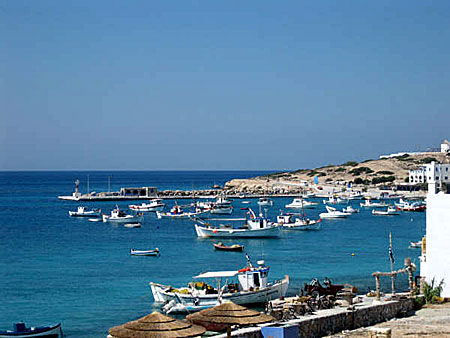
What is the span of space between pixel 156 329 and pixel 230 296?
17.1 m

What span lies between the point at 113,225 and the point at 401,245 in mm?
36282

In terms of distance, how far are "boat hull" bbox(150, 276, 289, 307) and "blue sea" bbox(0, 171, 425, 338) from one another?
85 cm

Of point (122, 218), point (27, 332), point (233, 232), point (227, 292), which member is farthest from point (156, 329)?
point (122, 218)

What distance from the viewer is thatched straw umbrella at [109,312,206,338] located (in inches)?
519

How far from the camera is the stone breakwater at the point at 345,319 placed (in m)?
19.2

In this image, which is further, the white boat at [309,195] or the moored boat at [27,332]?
the white boat at [309,195]

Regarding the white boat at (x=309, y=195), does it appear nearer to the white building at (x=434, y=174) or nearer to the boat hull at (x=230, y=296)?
the white building at (x=434, y=174)

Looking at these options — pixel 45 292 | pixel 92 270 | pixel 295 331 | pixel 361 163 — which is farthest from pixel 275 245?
pixel 361 163

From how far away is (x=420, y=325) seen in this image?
832 inches

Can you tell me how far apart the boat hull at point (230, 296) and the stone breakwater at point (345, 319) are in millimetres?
7318

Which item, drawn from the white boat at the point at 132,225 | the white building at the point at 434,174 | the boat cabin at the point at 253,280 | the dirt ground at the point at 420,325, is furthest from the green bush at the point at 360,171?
the dirt ground at the point at 420,325

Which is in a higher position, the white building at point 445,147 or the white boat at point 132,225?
the white building at point 445,147

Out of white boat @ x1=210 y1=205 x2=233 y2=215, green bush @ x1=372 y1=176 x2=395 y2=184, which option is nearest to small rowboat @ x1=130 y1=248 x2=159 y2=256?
white boat @ x1=210 y1=205 x2=233 y2=215

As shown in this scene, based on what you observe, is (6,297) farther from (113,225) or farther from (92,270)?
(113,225)
